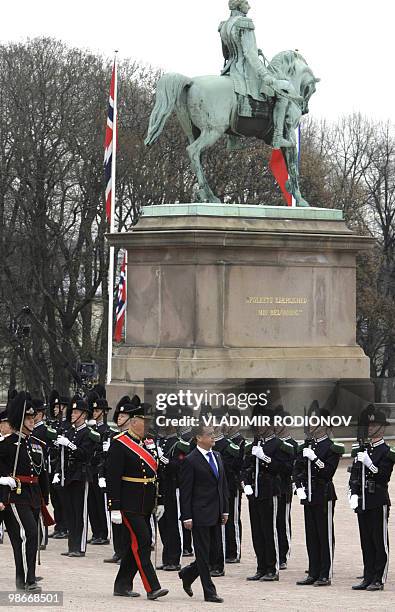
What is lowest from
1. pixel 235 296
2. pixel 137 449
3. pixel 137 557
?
pixel 137 557

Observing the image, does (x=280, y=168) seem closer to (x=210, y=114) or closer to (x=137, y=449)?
(x=210, y=114)

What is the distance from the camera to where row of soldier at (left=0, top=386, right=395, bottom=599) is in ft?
56.1

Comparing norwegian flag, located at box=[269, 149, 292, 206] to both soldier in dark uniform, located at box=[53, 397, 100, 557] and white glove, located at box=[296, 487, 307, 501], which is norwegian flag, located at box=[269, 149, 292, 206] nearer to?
soldier in dark uniform, located at box=[53, 397, 100, 557]

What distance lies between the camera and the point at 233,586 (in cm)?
1772

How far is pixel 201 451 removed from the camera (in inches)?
657

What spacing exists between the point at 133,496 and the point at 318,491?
2.49 meters

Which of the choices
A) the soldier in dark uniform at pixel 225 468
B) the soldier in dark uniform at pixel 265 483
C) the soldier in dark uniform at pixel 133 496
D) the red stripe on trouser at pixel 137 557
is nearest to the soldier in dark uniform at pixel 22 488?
the soldier in dark uniform at pixel 133 496

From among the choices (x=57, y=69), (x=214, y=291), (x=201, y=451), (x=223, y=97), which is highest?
(x=57, y=69)

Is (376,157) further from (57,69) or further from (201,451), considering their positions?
(201,451)

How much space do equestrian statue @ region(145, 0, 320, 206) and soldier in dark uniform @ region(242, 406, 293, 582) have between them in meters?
12.0

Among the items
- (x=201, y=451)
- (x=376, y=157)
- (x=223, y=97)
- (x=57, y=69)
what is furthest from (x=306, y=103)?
(x=376, y=157)

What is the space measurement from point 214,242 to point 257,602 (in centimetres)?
1377

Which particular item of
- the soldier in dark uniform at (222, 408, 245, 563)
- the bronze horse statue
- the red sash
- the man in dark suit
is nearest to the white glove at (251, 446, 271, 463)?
the soldier in dark uniform at (222, 408, 245, 563)

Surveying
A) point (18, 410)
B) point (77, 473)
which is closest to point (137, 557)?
point (18, 410)
